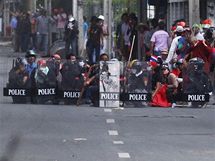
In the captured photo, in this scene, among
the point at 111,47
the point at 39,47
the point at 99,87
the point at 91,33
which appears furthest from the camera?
the point at 39,47

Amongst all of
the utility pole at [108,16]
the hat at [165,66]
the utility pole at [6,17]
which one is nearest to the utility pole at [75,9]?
the utility pole at [108,16]

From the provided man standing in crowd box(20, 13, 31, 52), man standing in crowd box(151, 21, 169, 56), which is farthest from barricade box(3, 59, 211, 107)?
man standing in crowd box(20, 13, 31, 52)

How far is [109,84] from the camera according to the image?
17.3 meters

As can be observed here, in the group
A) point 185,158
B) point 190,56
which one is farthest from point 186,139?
point 190,56

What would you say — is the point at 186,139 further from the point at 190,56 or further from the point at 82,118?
the point at 190,56

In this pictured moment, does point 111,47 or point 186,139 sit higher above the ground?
point 111,47

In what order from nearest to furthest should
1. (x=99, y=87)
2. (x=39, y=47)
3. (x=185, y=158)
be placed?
Result: 1. (x=185, y=158)
2. (x=99, y=87)
3. (x=39, y=47)

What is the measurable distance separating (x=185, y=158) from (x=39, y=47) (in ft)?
53.3

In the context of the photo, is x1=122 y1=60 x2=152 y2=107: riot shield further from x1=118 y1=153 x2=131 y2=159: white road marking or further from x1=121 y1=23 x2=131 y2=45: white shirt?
x1=121 y1=23 x2=131 y2=45: white shirt

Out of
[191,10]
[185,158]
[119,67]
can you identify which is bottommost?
[185,158]

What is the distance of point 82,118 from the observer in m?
15.4

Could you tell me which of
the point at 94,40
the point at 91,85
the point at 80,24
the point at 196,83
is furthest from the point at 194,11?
the point at 91,85

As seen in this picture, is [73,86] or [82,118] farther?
[73,86]

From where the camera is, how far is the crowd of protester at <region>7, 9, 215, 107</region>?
58.4 ft
